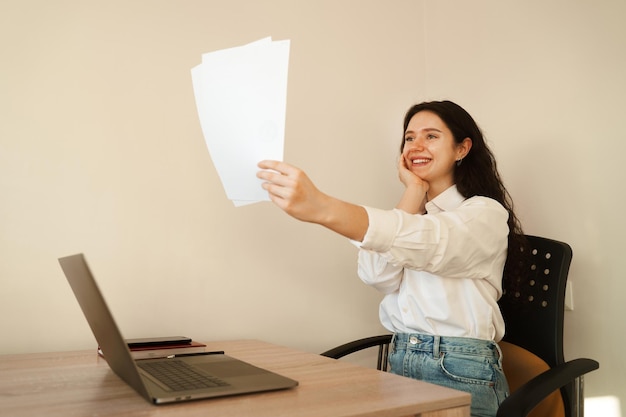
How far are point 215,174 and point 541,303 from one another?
1.09 meters

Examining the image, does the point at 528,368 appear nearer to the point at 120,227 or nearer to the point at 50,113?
the point at 120,227

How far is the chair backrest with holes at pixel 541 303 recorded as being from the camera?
5.08 feet

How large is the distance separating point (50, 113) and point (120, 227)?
0.38 meters

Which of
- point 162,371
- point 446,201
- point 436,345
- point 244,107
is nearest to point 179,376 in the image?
point 162,371

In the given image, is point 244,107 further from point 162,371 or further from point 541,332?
point 541,332

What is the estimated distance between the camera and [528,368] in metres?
1.59

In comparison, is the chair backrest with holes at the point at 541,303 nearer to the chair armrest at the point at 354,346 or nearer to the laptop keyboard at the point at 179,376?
the chair armrest at the point at 354,346

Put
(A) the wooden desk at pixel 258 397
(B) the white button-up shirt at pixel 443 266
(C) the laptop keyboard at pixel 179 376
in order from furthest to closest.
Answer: (B) the white button-up shirt at pixel 443 266
(C) the laptop keyboard at pixel 179 376
(A) the wooden desk at pixel 258 397

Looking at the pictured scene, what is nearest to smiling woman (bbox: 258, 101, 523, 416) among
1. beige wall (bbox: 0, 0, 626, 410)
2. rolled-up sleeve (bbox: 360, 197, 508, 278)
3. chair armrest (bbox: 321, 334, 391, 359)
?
rolled-up sleeve (bbox: 360, 197, 508, 278)

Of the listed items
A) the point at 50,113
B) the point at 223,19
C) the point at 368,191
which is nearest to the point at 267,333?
the point at 368,191

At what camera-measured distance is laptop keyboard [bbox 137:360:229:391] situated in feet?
3.18

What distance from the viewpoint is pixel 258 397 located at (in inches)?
36.2

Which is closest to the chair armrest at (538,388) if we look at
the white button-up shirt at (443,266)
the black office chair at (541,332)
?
the black office chair at (541,332)

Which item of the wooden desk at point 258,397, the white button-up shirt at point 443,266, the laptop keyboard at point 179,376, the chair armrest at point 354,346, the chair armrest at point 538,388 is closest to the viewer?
the wooden desk at point 258,397
